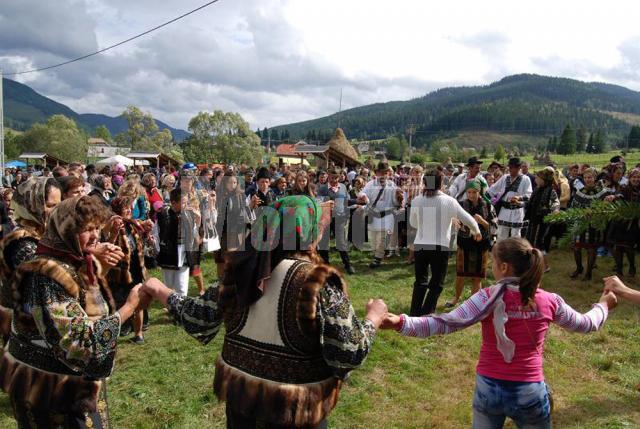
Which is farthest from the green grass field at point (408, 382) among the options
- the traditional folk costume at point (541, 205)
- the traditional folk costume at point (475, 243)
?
the traditional folk costume at point (541, 205)

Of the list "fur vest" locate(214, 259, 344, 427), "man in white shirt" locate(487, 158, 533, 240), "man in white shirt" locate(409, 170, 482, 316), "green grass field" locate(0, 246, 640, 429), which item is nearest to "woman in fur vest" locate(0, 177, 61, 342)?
"fur vest" locate(214, 259, 344, 427)

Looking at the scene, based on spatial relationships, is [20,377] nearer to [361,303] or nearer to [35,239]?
[35,239]

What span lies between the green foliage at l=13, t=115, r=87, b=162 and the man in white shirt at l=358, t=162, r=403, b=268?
256 ft

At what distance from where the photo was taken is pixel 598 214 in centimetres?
183

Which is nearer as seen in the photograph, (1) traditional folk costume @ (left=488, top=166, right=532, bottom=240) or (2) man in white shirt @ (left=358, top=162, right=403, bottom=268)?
(1) traditional folk costume @ (left=488, top=166, right=532, bottom=240)

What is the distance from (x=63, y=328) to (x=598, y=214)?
2.40 metres

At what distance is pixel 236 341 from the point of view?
223 cm

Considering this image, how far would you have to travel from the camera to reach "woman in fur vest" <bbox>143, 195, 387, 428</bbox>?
6.68ft

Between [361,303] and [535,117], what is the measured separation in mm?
195516

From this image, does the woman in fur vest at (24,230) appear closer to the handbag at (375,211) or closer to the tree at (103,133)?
the handbag at (375,211)

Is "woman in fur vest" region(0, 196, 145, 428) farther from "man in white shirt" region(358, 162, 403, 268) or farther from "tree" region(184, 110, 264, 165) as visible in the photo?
"tree" region(184, 110, 264, 165)

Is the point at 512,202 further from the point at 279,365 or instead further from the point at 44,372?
the point at 44,372

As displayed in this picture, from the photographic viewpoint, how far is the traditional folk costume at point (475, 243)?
23.0 ft

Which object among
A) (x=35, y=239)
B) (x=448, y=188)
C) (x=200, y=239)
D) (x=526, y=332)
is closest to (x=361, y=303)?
(x=200, y=239)
